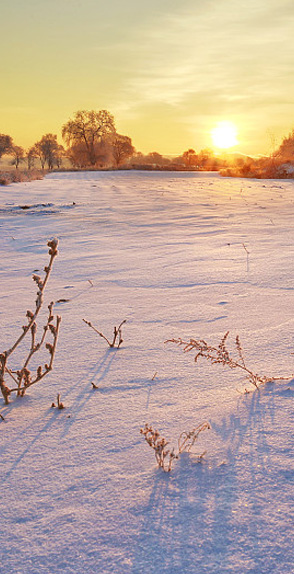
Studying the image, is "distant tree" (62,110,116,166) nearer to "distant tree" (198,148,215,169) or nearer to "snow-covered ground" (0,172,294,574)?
"distant tree" (198,148,215,169)

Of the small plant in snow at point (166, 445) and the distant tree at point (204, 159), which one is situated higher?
the distant tree at point (204, 159)

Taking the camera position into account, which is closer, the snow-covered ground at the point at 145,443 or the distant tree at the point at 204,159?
the snow-covered ground at the point at 145,443

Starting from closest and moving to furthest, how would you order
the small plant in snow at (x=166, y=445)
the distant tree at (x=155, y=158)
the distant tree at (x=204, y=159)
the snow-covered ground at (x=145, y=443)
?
1. the snow-covered ground at (x=145, y=443)
2. the small plant in snow at (x=166, y=445)
3. the distant tree at (x=204, y=159)
4. the distant tree at (x=155, y=158)

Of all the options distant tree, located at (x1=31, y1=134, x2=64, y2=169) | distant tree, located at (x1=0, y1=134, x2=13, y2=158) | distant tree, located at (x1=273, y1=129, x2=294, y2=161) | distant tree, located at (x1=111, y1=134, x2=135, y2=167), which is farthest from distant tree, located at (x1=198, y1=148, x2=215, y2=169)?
distant tree, located at (x1=273, y1=129, x2=294, y2=161)

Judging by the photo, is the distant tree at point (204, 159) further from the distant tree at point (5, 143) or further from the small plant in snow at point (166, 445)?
the small plant in snow at point (166, 445)

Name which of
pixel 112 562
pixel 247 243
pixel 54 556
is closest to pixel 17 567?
pixel 54 556

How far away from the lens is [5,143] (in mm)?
53656

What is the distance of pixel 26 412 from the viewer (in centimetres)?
133

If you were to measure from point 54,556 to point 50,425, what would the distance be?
1.55 ft

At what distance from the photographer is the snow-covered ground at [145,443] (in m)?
0.80

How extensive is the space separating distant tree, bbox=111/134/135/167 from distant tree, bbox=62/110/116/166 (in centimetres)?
522

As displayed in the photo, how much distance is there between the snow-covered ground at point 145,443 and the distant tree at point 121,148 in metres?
50.2

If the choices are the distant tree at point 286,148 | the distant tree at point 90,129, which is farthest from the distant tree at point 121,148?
the distant tree at point 286,148

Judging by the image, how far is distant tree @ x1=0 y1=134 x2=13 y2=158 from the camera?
53594mm
